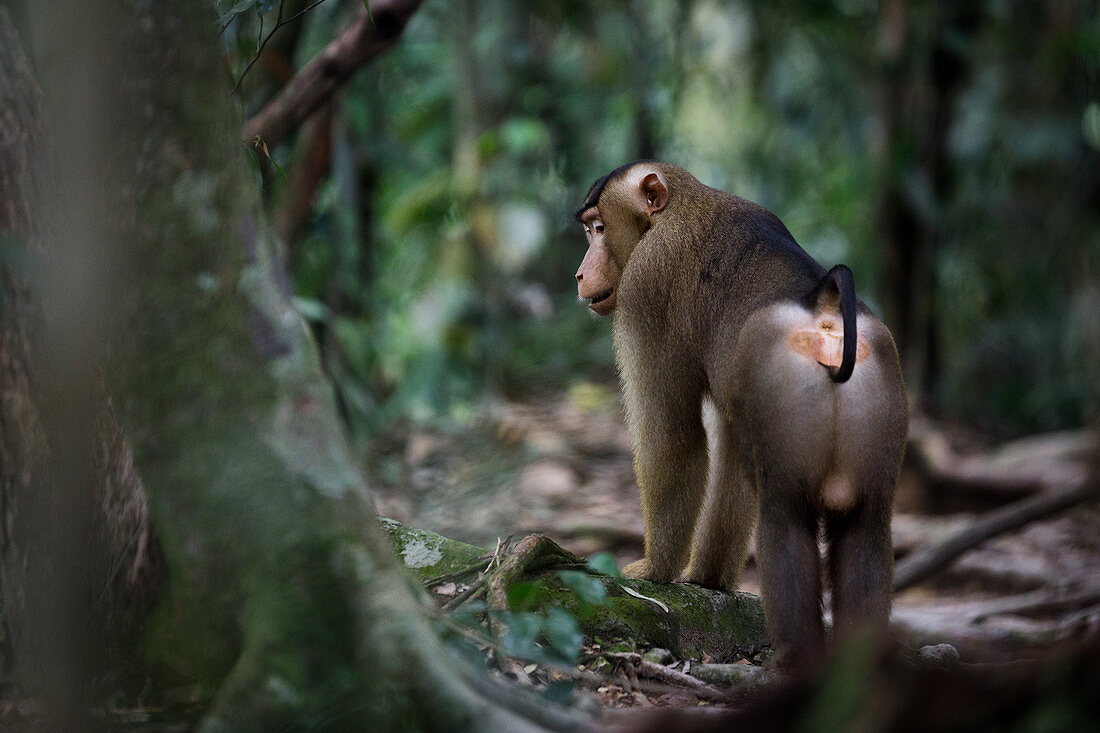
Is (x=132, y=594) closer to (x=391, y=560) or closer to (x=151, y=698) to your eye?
(x=151, y=698)

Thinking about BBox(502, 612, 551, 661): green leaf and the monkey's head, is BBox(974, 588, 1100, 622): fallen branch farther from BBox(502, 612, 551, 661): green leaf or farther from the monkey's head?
BBox(502, 612, 551, 661): green leaf

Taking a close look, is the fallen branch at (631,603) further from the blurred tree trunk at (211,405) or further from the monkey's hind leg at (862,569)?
the blurred tree trunk at (211,405)

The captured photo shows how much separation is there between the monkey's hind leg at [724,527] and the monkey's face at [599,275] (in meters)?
0.68

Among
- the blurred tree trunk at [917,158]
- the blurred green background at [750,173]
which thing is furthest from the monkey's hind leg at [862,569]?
the blurred tree trunk at [917,158]

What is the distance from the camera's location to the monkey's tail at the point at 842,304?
3029 mm

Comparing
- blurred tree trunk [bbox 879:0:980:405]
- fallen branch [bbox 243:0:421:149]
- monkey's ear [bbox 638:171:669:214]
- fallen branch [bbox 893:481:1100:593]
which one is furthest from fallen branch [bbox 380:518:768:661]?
blurred tree trunk [bbox 879:0:980:405]

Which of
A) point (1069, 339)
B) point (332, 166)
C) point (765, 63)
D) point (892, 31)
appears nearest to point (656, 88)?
point (765, 63)

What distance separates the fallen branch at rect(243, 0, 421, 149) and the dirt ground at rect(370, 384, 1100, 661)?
8.76 ft

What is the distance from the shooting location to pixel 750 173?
13.2 meters

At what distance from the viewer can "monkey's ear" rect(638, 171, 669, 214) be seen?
4.26 metres

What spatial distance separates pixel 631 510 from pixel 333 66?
4.12m

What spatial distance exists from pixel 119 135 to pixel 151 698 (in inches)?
56.8

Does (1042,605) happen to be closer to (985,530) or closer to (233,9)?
(985,530)

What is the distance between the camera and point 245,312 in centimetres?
244
